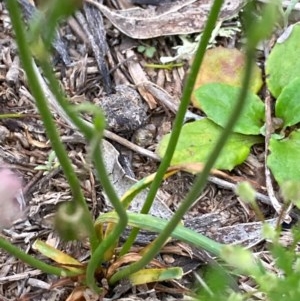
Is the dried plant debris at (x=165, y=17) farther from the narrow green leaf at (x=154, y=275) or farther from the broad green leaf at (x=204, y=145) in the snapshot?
the narrow green leaf at (x=154, y=275)

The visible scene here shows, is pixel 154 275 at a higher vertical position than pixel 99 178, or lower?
lower

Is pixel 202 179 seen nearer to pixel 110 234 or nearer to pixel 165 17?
pixel 110 234

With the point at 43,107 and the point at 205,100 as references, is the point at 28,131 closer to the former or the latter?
the point at 205,100

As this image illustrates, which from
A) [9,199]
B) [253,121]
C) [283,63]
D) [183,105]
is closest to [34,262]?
[9,199]

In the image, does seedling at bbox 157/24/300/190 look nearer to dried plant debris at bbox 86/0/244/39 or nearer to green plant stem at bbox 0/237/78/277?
dried plant debris at bbox 86/0/244/39

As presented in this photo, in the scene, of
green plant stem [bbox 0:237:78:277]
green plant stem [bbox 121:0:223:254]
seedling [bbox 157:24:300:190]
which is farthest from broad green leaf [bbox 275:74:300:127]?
green plant stem [bbox 0:237:78:277]
